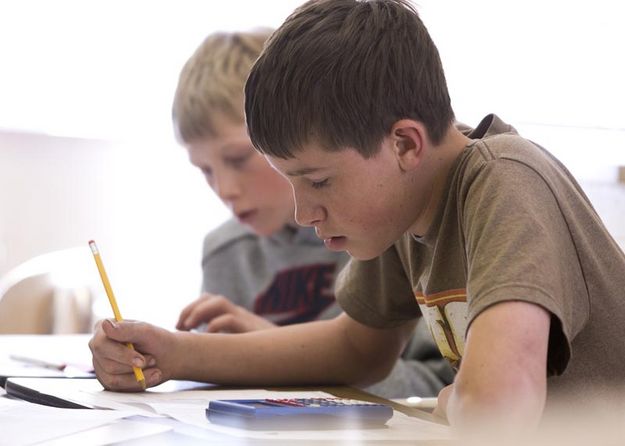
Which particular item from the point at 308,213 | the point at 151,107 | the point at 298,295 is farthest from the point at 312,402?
the point at 151,107

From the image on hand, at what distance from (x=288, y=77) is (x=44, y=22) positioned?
6.17 feet

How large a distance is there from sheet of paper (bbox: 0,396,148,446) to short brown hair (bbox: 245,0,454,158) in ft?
0.90

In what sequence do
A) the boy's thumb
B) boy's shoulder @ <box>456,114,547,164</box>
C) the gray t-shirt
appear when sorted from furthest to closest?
the gray t-shirt, the boy's thumb, boy's shoulder @ <box>456,114,547,164</box>

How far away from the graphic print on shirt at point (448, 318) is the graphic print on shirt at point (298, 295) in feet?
2.33

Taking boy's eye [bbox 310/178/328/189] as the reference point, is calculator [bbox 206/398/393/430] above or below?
below

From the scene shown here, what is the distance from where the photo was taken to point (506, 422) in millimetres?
690

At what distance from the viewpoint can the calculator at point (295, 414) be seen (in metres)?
0.79

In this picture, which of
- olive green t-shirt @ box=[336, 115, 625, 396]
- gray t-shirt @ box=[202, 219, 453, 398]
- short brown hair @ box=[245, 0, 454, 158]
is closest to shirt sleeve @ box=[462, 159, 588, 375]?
olive green t-shirt @ box=[336, 115, 625, 396]

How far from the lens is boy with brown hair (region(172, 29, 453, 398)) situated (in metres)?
1.76

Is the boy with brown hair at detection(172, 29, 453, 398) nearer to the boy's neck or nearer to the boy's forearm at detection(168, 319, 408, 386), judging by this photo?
the boy's forearm at detection(168, 319, 408, 386)

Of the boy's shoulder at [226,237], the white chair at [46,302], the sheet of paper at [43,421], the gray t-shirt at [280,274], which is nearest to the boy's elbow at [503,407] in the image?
the sheet of paper at [43,421]

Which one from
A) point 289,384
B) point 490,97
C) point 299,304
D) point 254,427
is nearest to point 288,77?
point 254,427

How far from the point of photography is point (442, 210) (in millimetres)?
916

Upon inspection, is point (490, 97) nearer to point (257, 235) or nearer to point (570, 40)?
point (570, 40)
